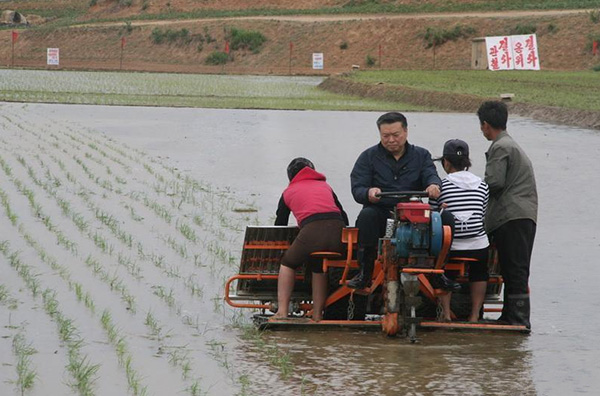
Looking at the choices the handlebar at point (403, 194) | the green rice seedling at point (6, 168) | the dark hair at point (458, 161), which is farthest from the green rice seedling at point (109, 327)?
the green rice seedling at point (6, 168)

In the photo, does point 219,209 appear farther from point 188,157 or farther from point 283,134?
point 283,134

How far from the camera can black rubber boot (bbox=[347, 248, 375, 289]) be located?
7961 mm

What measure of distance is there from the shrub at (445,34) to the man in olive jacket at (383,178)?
2730 inches

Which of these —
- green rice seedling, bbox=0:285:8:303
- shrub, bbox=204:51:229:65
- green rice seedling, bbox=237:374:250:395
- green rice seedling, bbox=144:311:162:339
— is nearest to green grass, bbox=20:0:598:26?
shrub, bbox=204:51:229:65

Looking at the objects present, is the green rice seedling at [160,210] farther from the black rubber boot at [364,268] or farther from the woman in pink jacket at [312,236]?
the black rubber boot at [364,268]

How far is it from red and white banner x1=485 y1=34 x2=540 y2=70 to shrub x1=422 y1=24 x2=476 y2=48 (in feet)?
60.1

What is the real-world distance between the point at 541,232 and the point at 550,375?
5.97 meters

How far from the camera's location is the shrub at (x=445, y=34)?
77062mm

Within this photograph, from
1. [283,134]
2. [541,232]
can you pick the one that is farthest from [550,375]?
[283,134]

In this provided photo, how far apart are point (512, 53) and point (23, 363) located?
53.4 m

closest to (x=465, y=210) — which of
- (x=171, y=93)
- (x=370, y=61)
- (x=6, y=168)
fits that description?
(x=6, y=168)

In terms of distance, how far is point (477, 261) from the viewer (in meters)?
8.20

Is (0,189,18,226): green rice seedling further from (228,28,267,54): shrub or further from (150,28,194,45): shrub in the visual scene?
(150,28,194,45): shrub

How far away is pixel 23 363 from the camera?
681 cm
